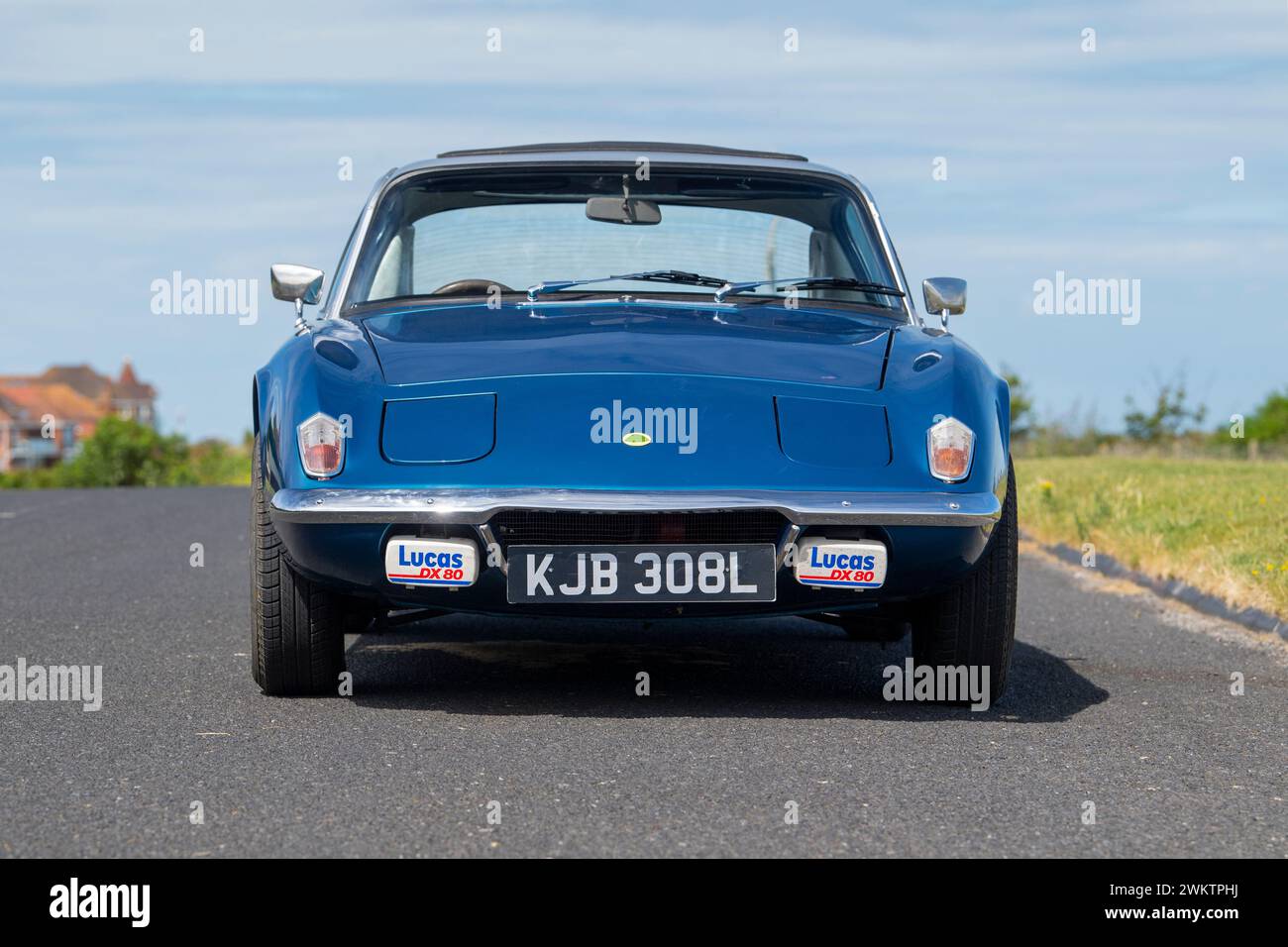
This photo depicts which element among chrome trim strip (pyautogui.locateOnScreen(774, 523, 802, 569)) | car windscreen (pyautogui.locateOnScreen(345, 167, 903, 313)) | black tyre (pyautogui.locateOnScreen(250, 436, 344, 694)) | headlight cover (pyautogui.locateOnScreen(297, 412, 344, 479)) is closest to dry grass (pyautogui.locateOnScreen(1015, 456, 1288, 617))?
car windscreen (pyautogui.locateOnScreen(345, 167, 903, 313))

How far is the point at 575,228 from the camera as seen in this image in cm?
615

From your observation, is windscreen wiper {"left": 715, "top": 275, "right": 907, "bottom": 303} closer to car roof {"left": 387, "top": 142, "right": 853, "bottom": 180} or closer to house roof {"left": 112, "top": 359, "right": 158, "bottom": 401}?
car roof {"left": 387, "top": 142, "right": 853, "bottom": 180}

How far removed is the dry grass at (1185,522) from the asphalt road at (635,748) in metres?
0.79

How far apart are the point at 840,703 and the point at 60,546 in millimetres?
7390

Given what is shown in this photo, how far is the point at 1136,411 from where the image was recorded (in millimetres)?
29125

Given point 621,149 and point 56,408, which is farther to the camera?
point 56,408

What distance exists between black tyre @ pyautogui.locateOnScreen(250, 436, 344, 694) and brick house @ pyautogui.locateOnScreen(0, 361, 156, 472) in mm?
108568

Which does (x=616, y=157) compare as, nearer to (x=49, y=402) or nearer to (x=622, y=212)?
(x=622, y=212)

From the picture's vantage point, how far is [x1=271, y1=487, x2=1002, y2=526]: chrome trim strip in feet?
15.0

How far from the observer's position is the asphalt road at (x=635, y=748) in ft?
11.7

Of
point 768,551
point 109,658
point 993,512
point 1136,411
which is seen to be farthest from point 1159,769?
point 1136,411

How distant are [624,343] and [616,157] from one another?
1.38 metres

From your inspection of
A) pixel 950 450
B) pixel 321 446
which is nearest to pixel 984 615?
pixel 950 450
